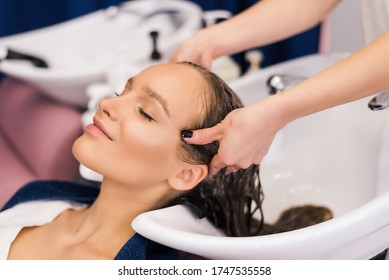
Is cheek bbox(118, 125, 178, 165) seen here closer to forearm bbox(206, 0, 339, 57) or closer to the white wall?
forearm bbox(206, 0, 339, 57)

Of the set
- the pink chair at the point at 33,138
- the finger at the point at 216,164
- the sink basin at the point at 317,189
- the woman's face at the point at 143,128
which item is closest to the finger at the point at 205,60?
the sink basin at the point at 317,189

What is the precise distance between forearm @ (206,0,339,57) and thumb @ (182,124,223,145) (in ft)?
1.23

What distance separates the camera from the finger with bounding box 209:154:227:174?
108cm

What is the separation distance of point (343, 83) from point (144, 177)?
1.51 feet

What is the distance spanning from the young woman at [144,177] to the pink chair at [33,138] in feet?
1.33

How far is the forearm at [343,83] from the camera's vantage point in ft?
3.16

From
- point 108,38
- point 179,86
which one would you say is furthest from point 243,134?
point 108,38

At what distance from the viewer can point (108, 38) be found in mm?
1997

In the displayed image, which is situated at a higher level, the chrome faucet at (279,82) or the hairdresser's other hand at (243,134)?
the hairdresser's other hand at (243,134)

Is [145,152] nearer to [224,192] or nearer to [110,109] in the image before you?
[110,109]

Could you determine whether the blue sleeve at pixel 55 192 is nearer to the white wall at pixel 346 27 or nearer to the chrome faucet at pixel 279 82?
the chrome faucet at pixel 279 82

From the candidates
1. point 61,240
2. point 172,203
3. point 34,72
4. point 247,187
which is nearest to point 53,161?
point 34,72

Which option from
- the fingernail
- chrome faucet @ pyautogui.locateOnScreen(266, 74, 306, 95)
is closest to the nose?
the fingernail
